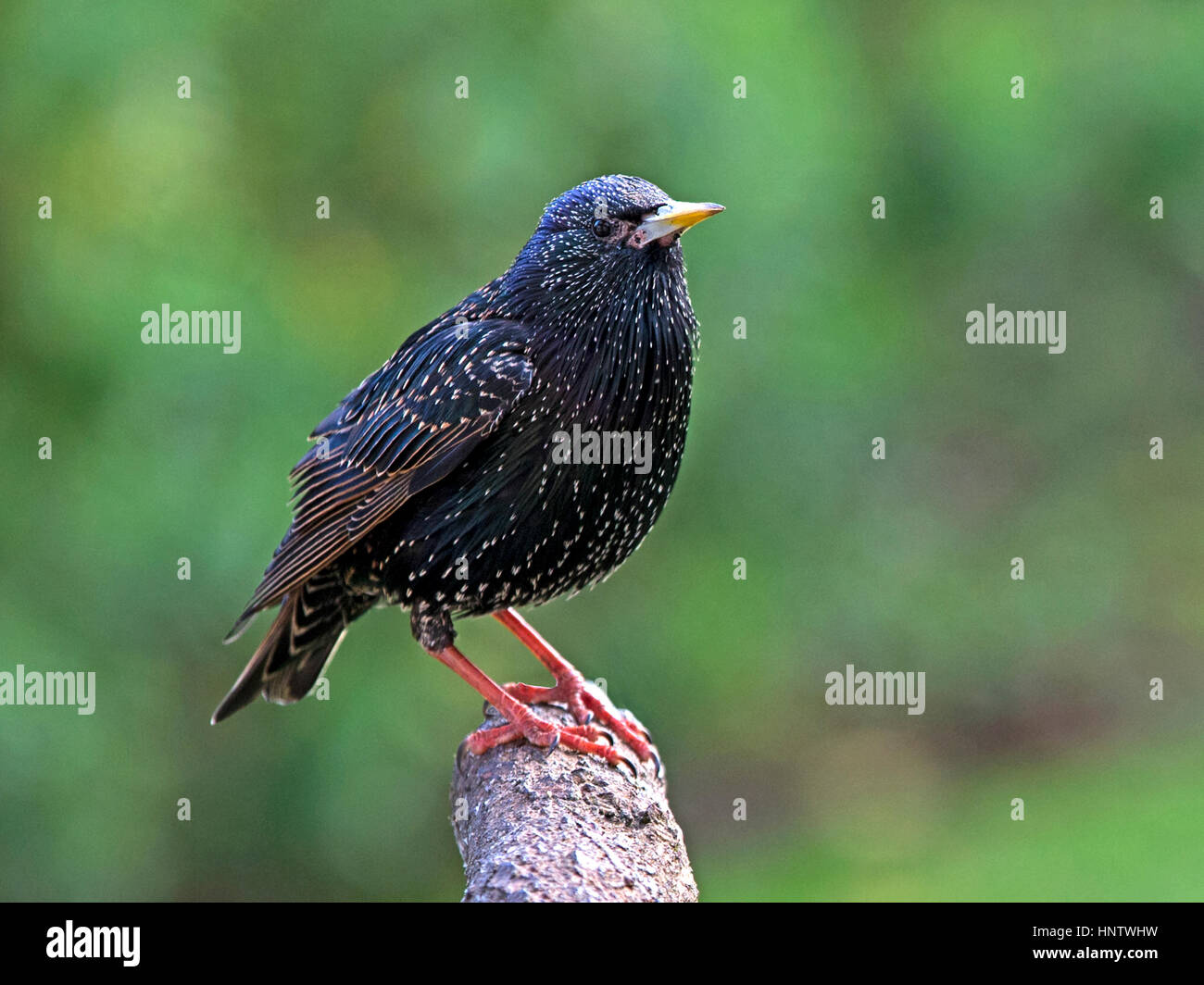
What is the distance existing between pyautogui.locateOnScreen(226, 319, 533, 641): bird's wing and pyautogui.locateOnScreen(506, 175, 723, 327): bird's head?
212 millimetres

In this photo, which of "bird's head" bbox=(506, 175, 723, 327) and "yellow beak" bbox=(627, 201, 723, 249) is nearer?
"yellow beak" bbox=(627, 201, 723, 249)

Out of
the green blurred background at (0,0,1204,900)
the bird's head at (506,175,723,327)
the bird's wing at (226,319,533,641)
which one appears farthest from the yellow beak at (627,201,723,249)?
the green blurred background at (0,0,1204,900)

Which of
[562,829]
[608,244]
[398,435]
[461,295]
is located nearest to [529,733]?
[562,829]

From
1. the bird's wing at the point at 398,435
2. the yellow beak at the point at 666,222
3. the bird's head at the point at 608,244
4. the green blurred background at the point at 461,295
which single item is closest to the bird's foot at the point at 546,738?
the bird's wing at the point at 398,435

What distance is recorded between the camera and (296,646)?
493 cm

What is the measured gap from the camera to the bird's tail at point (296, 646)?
485cm

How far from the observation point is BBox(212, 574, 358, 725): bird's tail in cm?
485

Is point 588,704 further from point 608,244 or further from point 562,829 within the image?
point 608,244

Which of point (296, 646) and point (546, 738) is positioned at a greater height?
point (296, 646)

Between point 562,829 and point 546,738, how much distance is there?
0.69 metres

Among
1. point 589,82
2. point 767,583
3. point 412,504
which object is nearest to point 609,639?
point 767,583

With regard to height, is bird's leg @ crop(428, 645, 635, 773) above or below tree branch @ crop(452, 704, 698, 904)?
above

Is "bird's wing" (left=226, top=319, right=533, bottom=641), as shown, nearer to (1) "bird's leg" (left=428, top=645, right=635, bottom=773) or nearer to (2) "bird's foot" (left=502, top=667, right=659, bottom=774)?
(1) "bird's leg" (left=428, top=645, right=635, bottom=773)

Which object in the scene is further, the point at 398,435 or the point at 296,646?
the point at 296,646
